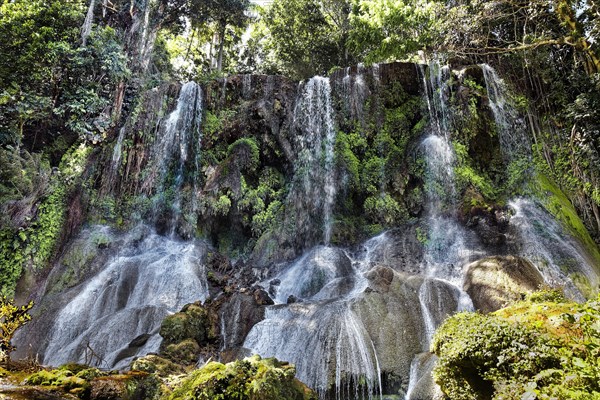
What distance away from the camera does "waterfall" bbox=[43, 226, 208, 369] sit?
9.70 m

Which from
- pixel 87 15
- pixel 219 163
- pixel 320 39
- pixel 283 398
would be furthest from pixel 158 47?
pixel 283 398

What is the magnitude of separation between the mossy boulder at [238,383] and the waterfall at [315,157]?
31.4 feet

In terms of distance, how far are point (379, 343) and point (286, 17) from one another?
20.9 meters

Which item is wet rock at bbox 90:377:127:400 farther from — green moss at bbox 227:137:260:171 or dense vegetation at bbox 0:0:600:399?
green moss at bbox 227:137:260:171

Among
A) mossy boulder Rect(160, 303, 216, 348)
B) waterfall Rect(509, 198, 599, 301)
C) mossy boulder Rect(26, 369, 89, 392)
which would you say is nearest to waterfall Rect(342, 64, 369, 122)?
waterfall Rect(509, 198, 599, 301)

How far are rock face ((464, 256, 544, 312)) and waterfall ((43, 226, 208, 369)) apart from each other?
7.92m

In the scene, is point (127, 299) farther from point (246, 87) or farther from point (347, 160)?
point (246, 87)

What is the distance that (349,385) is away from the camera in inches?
286

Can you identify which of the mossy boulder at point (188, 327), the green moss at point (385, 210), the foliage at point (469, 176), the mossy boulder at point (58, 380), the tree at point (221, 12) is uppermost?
the tree at point (221, 12)

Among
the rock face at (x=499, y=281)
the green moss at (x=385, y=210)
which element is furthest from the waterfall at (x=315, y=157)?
the rock face at (x=499, y=281)

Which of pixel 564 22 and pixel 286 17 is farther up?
pixel 286 17

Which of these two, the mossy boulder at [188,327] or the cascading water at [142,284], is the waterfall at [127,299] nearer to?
the cascading water at [142,284]

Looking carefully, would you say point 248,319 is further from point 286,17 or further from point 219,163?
point 286,17

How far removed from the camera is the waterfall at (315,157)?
50.0 feet
